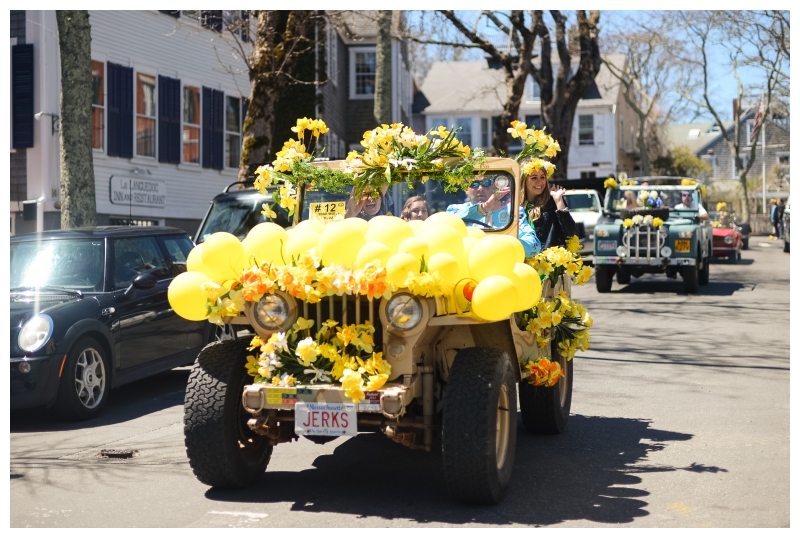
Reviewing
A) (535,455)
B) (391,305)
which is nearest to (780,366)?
(535,455)

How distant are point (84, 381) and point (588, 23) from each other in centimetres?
2067

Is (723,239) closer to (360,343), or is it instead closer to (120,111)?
(120,111)

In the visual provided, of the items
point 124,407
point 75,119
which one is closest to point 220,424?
point 124,407

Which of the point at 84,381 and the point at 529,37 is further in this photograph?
the point at 529,37

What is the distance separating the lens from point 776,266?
83.8 feet

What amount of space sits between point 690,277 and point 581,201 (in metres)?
9.37

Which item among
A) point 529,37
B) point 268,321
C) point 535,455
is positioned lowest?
point 535,455

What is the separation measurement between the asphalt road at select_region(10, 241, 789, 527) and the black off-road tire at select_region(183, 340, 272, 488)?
150 mm

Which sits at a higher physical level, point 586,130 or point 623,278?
point 586,130

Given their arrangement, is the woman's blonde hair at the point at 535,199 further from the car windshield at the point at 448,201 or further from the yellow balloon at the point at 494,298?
the yellow balloon at the point at 494,298

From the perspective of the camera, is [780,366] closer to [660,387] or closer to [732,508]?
[660,387]

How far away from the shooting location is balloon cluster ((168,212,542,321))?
4.95 m

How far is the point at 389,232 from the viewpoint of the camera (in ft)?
17.1

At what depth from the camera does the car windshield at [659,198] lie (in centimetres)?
1878
